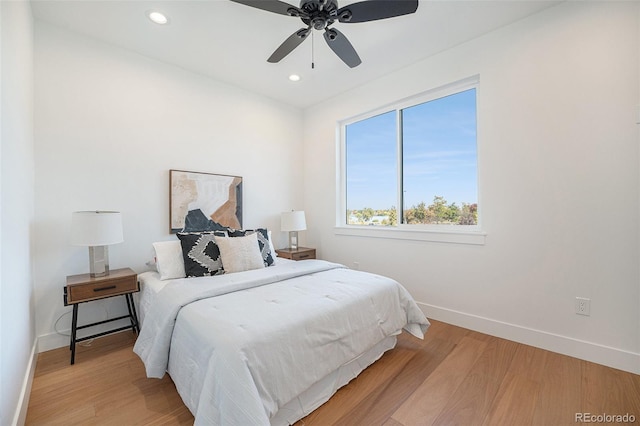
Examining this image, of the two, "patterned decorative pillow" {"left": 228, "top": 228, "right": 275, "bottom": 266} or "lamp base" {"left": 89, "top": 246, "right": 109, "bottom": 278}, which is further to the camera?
"patterned decorative pillow" {"left": 228, "top": 228, "right": 275, "bottom": 266}

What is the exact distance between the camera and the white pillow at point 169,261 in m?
2.51

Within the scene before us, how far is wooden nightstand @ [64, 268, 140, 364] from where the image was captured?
7.06 ft

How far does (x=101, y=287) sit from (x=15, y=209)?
3.14 feet

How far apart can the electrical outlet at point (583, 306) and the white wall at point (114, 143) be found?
3.45 m

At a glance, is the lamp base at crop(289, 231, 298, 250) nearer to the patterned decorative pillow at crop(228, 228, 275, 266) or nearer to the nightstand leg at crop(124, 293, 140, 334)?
the patterned decorative pillow at crop(228, 228, 275, 266)

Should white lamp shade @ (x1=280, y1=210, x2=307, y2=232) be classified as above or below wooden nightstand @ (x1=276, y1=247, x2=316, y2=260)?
above

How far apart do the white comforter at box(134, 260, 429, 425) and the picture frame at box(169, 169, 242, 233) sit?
107cm

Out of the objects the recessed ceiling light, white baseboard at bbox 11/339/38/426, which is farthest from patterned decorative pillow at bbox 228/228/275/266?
the recessed ceiling light

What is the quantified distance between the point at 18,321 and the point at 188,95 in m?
2.55

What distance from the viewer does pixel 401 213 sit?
11.1ft

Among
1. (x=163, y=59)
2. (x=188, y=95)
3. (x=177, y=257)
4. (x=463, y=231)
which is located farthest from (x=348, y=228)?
(x=163, y=59)

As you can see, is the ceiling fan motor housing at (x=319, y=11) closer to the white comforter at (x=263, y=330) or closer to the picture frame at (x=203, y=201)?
the white comforter at (x=263, y=330)

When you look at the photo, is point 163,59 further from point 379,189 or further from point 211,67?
point 379,189

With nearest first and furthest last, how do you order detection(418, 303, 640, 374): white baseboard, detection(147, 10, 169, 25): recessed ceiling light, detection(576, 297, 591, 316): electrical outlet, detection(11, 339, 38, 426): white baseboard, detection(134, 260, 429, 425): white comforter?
1. detection(134, 260, 429, 425): white comforter
2. detection(11, 339, 38, 426): white baseboard
3. detection(418, 303, 640, 374): white baseboard
4. detection(576, 297, 591, 316): electrical outlet
5. detection(147, 10, 169, 25): recessed ceiling light
